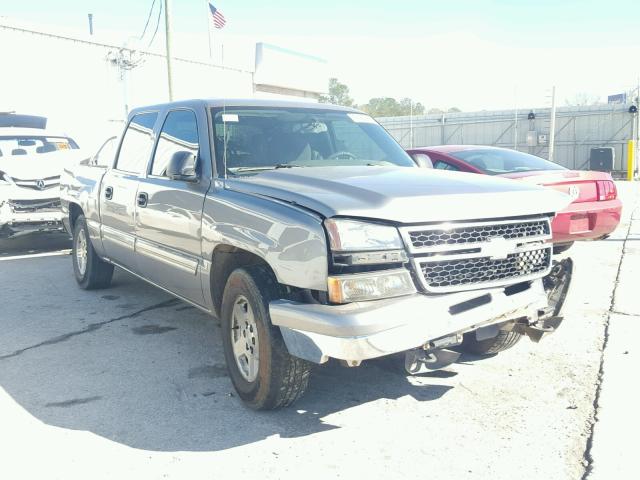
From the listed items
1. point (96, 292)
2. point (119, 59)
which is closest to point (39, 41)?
point (119, 59)

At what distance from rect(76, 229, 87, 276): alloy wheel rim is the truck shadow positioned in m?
Result: 1.45

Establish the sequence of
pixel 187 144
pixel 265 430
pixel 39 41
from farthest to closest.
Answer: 1. pixel 39 41
2. pixel 187 144
3. pixel 265 430

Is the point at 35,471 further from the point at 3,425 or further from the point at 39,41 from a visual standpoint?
the point at 39,41

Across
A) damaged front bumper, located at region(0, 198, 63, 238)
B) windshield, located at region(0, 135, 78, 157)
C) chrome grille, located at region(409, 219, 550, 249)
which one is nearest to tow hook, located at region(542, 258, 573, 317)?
chrome grille, located at region(409, 219, 550, 249)

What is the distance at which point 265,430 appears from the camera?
3.55 metres

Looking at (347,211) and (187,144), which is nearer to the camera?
(347,211)

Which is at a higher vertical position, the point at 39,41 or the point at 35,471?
the point at 39,41

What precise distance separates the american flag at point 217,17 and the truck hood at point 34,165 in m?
20.0

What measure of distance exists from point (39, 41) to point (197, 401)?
1930 centimetres

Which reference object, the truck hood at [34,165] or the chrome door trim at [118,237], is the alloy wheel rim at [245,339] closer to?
the chrome door trim at [118,237]

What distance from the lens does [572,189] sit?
6777mm

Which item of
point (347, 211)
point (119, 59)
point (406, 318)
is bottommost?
point (406, 318)

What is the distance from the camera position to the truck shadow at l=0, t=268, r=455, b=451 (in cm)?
358

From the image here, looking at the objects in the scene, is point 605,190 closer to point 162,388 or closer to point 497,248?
point 497,248
